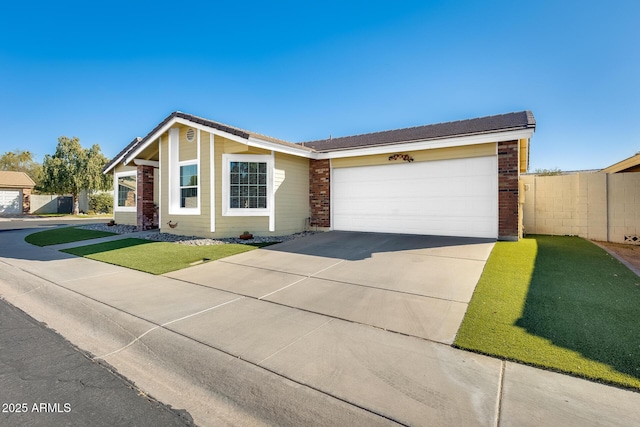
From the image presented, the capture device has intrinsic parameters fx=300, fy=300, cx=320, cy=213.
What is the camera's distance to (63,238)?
11898mm

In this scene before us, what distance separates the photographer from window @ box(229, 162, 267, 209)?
11023mm

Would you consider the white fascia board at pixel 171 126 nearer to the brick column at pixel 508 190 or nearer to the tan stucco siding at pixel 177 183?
the tan stucco siding at pixel 177 183

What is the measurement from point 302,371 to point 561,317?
342cm

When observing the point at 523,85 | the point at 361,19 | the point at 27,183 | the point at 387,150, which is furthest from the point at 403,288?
the point at 27,183

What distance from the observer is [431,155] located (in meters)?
10.0

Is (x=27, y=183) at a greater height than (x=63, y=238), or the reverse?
(x=27, y=183)

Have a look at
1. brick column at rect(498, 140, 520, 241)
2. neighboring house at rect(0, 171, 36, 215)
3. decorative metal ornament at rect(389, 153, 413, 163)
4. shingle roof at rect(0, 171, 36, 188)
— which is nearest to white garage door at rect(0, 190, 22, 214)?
neighboring house at rect(0, 171, 36, 215)

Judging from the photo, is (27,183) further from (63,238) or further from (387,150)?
(387,150)

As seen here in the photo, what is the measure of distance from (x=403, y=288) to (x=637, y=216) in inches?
370

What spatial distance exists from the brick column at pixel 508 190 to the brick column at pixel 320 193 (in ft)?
19.4

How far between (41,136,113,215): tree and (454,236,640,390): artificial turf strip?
3410cm

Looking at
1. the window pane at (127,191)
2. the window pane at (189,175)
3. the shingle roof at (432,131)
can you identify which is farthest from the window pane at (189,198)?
the window pane at (127,191)

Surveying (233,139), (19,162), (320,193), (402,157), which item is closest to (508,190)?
(402,157)

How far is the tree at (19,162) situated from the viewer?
47.8 meters
